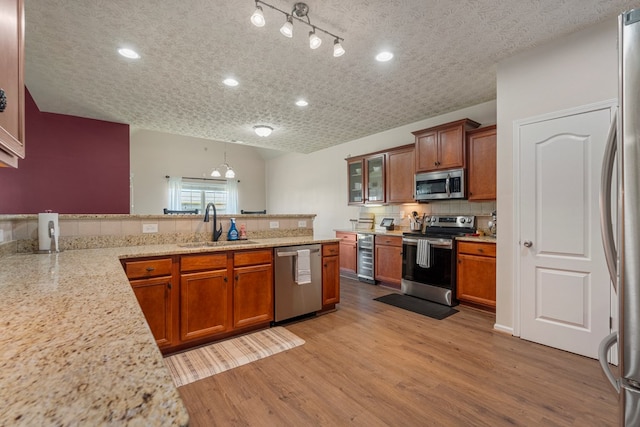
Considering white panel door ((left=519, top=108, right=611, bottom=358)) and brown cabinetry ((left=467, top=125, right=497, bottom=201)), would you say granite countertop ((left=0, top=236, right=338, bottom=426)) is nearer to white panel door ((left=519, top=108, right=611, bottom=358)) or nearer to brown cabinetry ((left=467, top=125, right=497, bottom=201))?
white panel door ((left=519, top=108, right=611, bottom=358))

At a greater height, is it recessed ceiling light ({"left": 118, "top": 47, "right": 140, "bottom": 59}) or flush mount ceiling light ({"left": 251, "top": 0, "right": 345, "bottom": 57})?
recessed ceiling light ({"left": 118, "top": 47, "right": 140, "bottom": 59})

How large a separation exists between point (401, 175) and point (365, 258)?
146cm

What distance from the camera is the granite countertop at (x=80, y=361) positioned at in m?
0.45

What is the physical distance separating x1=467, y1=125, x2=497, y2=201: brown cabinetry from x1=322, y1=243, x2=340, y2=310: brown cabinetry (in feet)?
6.17

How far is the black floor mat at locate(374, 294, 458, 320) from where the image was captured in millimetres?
3381

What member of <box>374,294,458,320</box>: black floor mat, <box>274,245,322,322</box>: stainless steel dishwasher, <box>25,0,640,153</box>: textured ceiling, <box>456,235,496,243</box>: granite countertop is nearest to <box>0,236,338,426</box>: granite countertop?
<box>274,245,322,322</box>: stainless steel dishwasher

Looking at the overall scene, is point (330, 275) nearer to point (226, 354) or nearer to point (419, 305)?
point (419, 305)

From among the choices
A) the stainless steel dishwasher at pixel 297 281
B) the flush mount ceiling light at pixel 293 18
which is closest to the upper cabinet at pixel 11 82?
the flush mount ceiling light at pixel 293 18

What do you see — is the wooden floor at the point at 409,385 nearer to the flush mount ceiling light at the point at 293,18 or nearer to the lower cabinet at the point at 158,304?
the lower cabinet at the point at 158,304

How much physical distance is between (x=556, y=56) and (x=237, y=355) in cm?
368

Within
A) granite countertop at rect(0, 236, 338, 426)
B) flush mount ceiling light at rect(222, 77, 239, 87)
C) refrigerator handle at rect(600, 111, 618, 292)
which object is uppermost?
flush mount ceiling light at rect(222, 77, 239, 87)

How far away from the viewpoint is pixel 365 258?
15.8 feet

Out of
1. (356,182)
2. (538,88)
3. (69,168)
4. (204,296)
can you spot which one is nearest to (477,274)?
(538,88)

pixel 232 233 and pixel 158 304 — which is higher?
pixel 232 233
